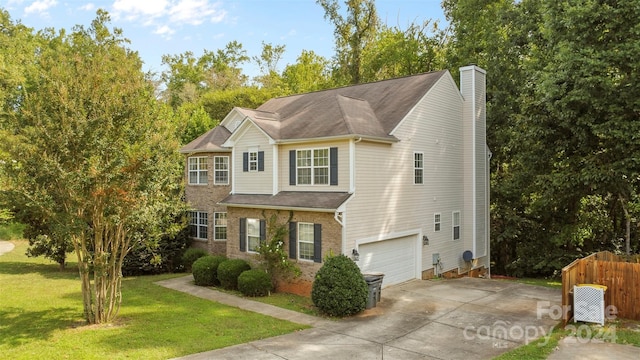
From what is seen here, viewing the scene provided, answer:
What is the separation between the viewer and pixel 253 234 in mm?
17922

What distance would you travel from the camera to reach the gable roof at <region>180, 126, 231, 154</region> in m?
21.9

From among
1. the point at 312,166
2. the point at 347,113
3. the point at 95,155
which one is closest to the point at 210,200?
the point at 312,166

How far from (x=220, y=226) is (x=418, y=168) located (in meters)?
10.6

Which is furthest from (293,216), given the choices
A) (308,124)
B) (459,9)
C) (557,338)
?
(459,9)

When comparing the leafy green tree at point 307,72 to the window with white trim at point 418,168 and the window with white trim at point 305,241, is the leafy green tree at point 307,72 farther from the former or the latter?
the window with white trim at point 305,241

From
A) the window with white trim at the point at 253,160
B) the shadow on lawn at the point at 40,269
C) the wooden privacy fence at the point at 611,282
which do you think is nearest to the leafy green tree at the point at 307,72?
the window with white trim at the point at 253,160

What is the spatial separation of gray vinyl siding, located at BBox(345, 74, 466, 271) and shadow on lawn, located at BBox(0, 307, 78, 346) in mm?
9129

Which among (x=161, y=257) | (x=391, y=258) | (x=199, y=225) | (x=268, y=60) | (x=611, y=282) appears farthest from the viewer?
(x=268, y=60)

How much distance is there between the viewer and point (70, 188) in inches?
421

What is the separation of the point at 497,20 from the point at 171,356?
957 inches

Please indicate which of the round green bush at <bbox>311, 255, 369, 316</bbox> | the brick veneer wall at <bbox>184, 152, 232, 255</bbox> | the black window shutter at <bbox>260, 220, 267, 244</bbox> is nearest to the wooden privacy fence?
the round green bush at <bbox>311, 255, 369, 316</bbox>

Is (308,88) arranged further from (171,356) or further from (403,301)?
(171,356)

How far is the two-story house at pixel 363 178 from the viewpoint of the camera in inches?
612

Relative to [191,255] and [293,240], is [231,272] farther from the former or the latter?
[191,255]
